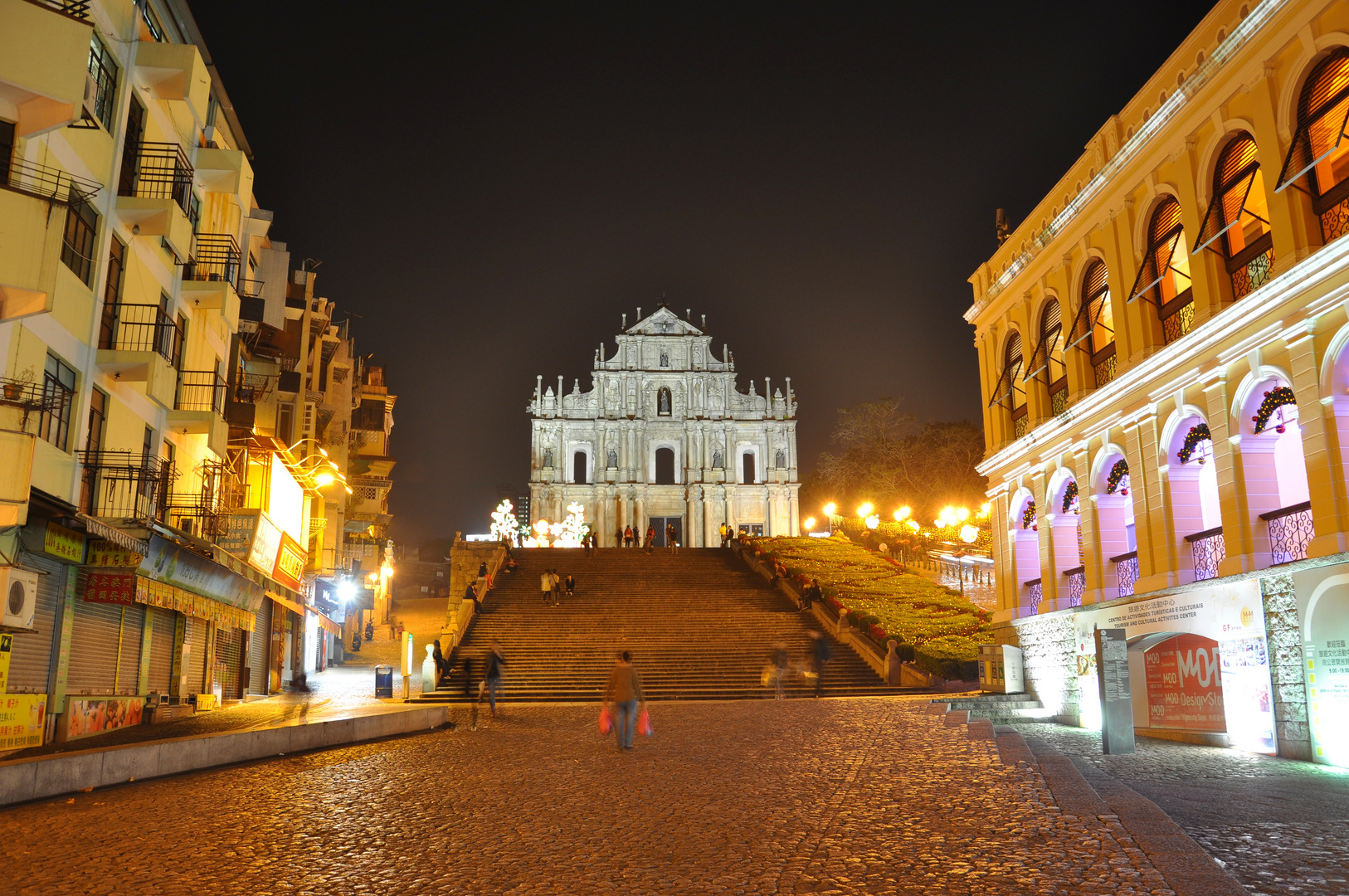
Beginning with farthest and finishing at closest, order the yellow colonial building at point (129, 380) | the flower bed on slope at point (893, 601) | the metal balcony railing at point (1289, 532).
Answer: the flower bed on slope at point (893, 601)
the yellow colonial building at point (129, 380)
the metal balcony railing at point (1289, 532)

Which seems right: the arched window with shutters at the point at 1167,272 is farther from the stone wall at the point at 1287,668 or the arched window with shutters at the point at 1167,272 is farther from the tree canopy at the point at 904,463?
the tree canopy at the point at 904,463

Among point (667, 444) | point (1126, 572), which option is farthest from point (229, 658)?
point (667, 444)

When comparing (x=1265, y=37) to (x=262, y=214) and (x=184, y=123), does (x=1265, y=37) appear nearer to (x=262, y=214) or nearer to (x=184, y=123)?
(x=184, y=123)

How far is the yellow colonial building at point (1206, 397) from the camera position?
11977mm

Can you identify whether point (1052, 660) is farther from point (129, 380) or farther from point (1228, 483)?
point (129, 380)

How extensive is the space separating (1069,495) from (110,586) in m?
16.6

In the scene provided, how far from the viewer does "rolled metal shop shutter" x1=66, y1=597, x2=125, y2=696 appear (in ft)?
50.2

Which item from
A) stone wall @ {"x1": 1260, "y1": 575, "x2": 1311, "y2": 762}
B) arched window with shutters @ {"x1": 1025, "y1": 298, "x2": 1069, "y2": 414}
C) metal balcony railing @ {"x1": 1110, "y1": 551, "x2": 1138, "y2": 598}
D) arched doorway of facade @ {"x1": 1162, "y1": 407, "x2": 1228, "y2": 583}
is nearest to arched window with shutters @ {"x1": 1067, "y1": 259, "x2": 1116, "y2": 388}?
arched window with shutters @ {"x1": 1025, "y1": 298, "x2": 1069, "y2": 414}

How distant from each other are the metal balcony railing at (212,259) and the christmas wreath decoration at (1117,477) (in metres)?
17.2

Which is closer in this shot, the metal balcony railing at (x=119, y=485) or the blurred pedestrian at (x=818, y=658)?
the metal balcony railing at (x=119, y=485)

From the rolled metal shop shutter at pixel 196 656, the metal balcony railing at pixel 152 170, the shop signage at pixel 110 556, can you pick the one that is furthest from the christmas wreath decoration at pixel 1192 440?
the rolled metal shop shutter at pixel 196 656

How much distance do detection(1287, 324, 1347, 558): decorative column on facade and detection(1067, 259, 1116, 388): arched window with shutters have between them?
18.4 ft

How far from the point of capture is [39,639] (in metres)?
14.2

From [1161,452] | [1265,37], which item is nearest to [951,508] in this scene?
[1161,452]
